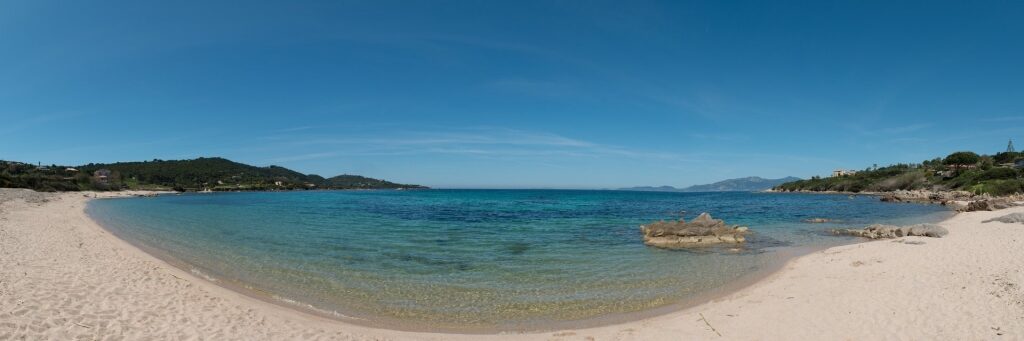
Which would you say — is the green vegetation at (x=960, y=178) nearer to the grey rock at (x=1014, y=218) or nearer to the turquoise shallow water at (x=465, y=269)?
the grey rock at (x=1014, y=218)

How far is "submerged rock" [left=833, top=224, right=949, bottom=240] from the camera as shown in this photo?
22742 mm

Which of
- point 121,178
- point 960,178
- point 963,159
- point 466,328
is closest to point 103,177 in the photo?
point 121,178

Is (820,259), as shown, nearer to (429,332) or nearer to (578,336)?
(578,336)

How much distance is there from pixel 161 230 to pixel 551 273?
2862 centimetres

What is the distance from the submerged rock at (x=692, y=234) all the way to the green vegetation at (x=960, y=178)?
64595 millimetres

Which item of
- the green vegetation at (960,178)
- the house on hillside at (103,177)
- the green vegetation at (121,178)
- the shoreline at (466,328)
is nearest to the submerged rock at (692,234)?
the shoreline at (466,328)

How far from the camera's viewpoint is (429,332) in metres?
10.2

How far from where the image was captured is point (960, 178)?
8362cm

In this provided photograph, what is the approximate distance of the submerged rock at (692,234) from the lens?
23.8 metres

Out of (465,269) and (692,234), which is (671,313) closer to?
(465,269)

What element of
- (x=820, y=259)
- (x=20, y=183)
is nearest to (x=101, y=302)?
(x=820, y=259)

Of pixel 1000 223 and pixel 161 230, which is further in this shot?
pixel 161 230

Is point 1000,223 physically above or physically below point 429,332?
above

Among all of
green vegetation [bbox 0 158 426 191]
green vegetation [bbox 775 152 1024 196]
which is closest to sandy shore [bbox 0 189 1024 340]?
green vegetation [bbox 775 152 1024 196]
